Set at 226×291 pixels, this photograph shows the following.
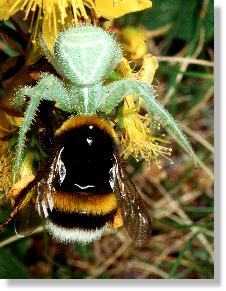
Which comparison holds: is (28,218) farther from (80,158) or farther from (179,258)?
(179,258)

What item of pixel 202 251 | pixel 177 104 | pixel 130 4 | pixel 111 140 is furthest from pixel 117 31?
pixel 202 251

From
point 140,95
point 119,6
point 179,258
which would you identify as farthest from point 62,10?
Answer: point 179,258

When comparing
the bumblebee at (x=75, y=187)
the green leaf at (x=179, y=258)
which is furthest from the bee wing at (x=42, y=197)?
the green leaf at (x=179, y=258)

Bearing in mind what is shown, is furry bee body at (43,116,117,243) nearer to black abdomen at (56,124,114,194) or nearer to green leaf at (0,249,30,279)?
black abdomen at (56,124,114,194)

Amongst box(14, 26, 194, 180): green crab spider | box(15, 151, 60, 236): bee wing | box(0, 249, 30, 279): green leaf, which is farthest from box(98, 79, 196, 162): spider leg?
box(0, 249, 30, 279): green leaf

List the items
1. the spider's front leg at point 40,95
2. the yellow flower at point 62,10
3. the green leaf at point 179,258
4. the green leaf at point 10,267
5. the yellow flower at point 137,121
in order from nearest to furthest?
the spider's front leg at point 40,95
the yellow flower at point 62,10
the yellow flower at point 137,121
the green leaf at point 10,267
the green leaf at point 179,258

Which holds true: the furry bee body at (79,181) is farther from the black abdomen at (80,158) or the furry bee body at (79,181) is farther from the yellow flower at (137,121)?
the yellow flower at (137,121)
